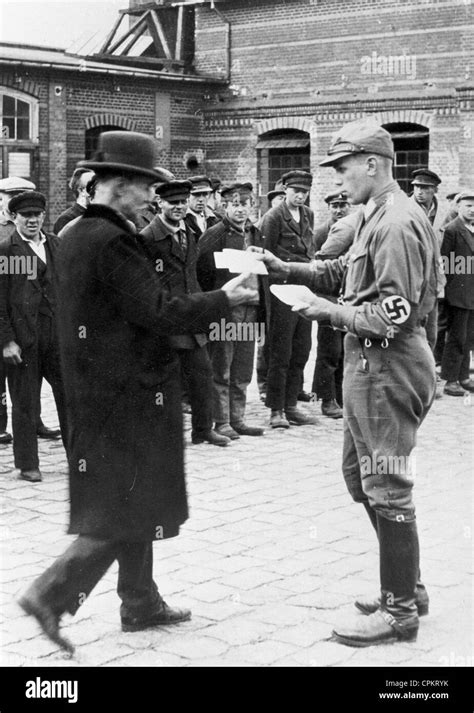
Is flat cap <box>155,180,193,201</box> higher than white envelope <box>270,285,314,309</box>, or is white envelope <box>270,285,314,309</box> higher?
flat cap <box>155,180,193,201</box>

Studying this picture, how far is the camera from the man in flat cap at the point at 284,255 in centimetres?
973

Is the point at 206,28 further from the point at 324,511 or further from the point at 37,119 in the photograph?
the point at 324,511

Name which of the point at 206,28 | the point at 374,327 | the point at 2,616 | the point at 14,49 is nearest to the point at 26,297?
the point at 2,616

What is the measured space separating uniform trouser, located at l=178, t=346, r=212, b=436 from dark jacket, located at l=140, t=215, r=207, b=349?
13 cm

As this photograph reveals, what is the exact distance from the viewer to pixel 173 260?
8586 millimetres

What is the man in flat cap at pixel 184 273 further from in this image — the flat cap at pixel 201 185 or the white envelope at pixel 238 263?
the white envelope at pixel 238 263

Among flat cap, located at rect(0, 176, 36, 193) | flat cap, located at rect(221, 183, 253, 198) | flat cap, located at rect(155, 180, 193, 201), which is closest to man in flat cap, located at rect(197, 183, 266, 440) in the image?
flat cap, located at rect(221, 183, 253, 198)

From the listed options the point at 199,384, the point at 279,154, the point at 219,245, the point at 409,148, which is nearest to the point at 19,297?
the point at 199,384

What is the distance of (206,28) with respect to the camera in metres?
26.2

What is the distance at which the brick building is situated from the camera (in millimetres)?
22719

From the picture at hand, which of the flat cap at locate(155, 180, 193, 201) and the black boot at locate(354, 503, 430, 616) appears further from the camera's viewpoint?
the flat cap at locate(155, 180, 193, 201)

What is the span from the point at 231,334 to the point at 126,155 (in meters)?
5.01

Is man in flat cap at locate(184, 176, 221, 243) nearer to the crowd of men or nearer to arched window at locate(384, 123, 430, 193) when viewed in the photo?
the crowd of men

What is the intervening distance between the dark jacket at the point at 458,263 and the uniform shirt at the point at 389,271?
7.11 meters
